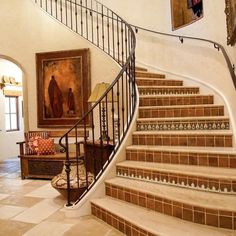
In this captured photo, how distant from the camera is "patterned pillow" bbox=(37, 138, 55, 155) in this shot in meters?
5.13

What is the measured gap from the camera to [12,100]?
337 inches

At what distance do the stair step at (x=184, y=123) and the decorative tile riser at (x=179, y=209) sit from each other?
40.2 inches

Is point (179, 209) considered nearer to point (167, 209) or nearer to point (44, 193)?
point (167, 209)

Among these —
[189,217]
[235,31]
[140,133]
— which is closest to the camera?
[189,217]

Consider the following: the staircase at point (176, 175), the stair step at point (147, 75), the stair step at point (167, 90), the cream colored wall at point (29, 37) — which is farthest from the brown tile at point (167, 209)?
the cream colored wall at point (29, 37)

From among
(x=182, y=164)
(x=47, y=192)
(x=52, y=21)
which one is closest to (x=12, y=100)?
(x=52, y=21)

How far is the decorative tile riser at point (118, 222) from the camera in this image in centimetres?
233

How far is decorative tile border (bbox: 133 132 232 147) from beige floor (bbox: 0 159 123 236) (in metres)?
1.11

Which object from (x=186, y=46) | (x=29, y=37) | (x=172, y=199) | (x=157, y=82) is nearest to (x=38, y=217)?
(x=172, y=199)

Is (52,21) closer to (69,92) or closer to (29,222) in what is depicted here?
(69,92)

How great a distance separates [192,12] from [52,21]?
2826 millimetres

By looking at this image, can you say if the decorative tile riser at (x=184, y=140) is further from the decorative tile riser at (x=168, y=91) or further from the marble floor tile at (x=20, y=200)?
the marble floor tile at (x=20, y=200)

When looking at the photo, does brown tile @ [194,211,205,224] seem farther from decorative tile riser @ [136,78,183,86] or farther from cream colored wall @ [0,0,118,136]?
cream colored wall @ [0,0,118,136]

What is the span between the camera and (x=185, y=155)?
2.90m
